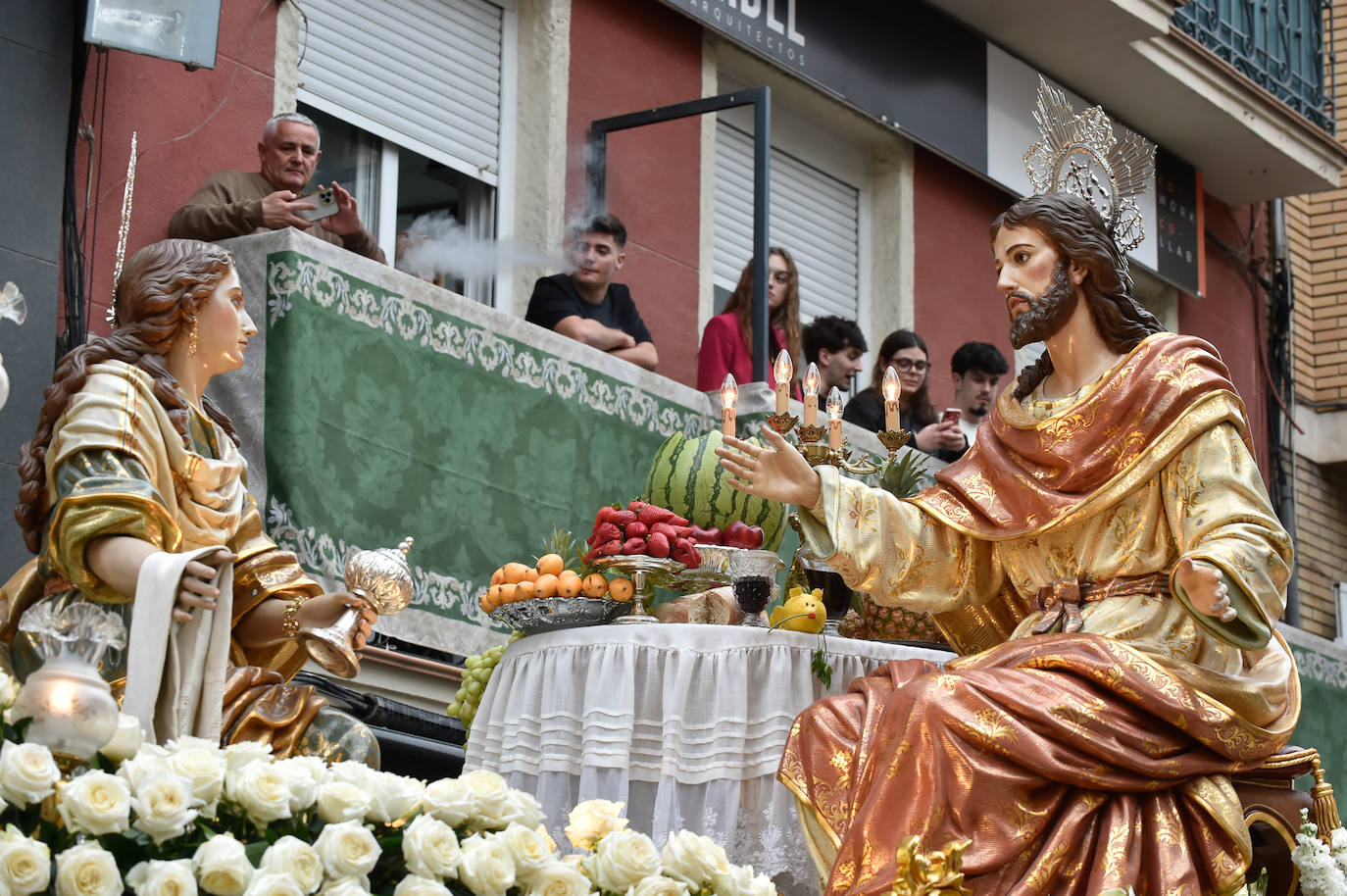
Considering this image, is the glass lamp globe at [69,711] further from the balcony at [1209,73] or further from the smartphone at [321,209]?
the balcony at [1209,73]

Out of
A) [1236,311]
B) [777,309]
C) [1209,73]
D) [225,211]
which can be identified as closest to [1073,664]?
[225,211]

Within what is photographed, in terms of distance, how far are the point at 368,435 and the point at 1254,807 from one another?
3.64 m

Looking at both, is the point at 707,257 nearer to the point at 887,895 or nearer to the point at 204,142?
the point at 204,142

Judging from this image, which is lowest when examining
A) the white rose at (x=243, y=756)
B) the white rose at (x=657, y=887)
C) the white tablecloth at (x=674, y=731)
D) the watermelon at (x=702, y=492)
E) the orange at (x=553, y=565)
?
the white rose at (x=657, y=887)

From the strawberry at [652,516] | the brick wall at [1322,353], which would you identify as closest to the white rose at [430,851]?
the strawberry at [652,516]

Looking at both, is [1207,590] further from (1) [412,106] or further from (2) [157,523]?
(1) [412,106]

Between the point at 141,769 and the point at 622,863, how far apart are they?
2.77ft

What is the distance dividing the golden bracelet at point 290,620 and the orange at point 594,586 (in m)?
0.99

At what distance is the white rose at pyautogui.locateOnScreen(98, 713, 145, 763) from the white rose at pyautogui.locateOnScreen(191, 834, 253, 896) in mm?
285

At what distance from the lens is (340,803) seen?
366 centimetres

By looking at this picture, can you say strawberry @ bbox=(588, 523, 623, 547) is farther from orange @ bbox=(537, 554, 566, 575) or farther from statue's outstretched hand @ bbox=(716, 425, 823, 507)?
statue's outstretched hand @ bbox=(716, 425, 823, 507)

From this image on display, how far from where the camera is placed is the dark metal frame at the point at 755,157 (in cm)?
991

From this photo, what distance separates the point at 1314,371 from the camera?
54.6 ft

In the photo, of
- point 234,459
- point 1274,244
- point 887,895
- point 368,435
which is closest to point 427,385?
point 368,435
